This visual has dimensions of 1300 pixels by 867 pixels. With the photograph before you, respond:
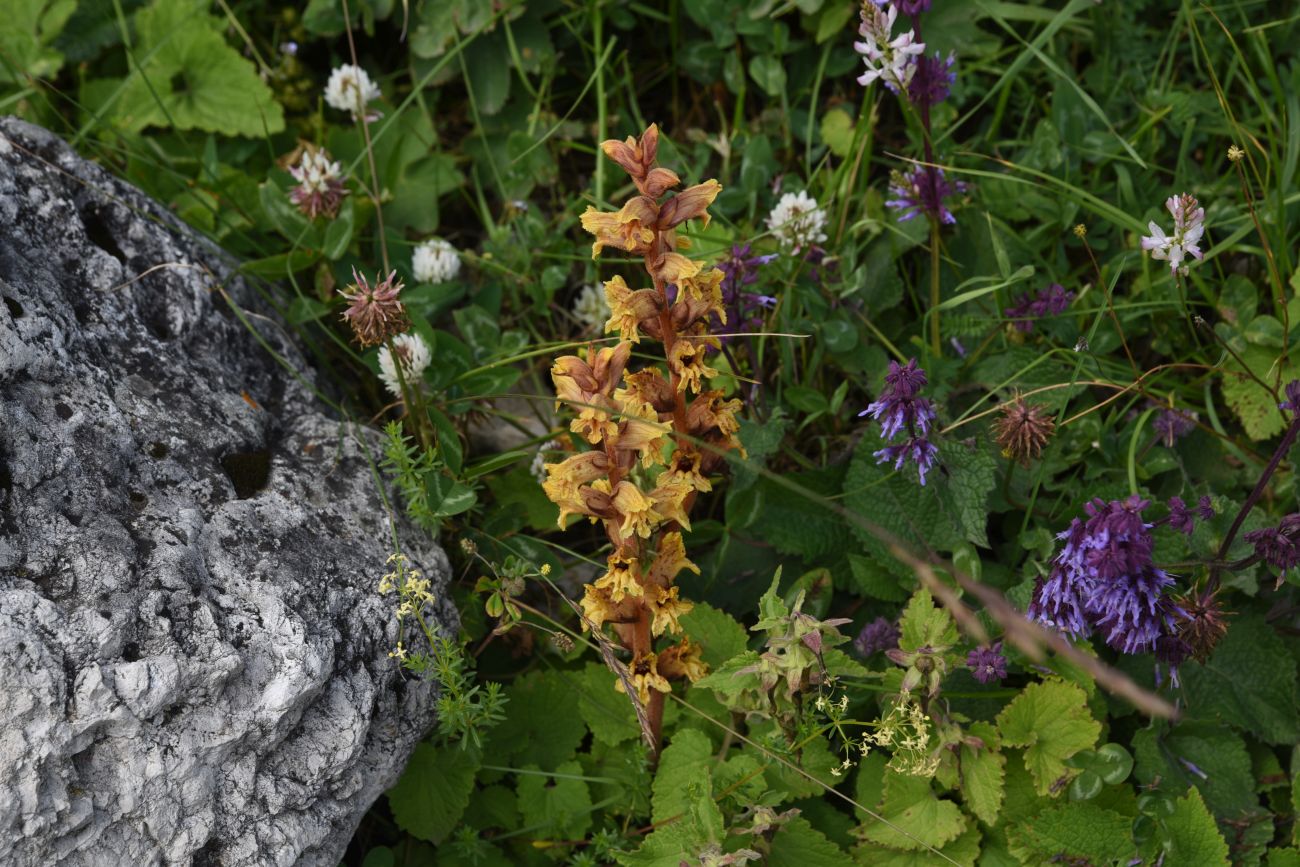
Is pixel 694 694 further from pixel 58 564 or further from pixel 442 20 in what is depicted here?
pixel 442 20

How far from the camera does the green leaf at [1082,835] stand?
223cm

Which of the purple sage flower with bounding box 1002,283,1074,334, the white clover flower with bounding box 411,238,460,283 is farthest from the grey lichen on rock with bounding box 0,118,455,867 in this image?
the purple sage flower with bounding box 1002,283,1074,334

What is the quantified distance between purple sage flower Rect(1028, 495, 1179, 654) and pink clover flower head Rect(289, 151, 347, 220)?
2107 mm

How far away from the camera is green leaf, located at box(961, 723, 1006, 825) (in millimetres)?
2262

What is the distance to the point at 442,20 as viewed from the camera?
3.63 meters

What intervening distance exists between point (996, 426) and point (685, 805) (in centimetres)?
106

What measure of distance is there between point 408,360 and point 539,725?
3.05ft

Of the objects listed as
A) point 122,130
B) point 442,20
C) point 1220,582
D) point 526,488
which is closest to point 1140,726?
point 1220,582

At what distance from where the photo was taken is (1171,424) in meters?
2.69

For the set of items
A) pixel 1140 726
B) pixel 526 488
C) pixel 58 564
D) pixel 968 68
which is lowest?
pixel 1140 726

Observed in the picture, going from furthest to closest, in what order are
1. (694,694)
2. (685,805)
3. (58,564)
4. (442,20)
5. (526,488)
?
1. (442,20)
2. (526,488)
3. (694,694)
4. (685,805)
5. (58,564)

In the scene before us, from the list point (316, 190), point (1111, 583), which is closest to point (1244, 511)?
point (1111, 583)

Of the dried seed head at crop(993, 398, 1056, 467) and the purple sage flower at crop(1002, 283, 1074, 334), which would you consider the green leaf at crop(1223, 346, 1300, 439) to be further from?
the dried seed head at crop(993, 398, 1056, 467)

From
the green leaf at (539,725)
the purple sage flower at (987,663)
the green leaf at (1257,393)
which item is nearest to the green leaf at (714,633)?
the green leaf at (539,725)
